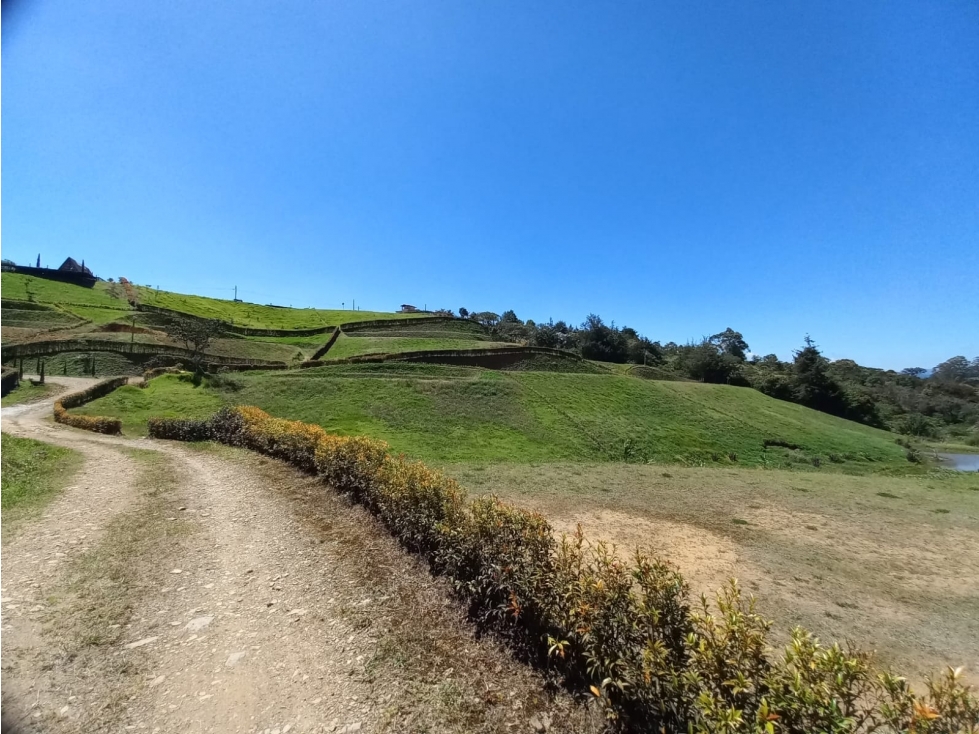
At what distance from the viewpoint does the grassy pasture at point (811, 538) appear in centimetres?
622

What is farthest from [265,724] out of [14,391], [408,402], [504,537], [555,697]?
[14,391]

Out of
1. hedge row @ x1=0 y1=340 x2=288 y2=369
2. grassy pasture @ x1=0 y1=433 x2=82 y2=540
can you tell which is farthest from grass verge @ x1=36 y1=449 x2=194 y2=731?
hedge row @ x1=0 y1=340 x2=288 y2=369

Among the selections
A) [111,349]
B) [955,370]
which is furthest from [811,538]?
[955,370]

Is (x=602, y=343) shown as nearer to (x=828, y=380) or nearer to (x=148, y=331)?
(x=828, y=380)

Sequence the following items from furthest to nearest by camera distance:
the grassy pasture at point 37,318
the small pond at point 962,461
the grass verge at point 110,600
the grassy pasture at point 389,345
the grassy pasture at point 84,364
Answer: the grassy pasture at point 37,318 < the grassy pasture at point 389,345 < the grassy pasture at point 84,364 < the small pond at point 962,461 < the grass verge at point 110,600

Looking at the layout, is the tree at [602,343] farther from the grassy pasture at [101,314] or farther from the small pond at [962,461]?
the grassy pasture at [101,314]

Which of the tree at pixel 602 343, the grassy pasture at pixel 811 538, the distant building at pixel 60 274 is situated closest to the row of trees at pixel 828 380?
the tree at pixel 602 343

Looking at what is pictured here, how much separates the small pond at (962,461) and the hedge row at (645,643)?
36011mm

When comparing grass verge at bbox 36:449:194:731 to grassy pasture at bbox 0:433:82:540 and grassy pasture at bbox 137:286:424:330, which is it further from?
grassy pasture at bbox 137:286:424:330

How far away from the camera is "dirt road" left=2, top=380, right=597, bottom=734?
3.73 meters

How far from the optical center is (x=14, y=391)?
1029 inches

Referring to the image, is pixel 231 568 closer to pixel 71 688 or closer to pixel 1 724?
pixel 71 688

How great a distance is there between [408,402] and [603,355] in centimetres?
4781

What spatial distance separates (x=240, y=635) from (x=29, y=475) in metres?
10.2
